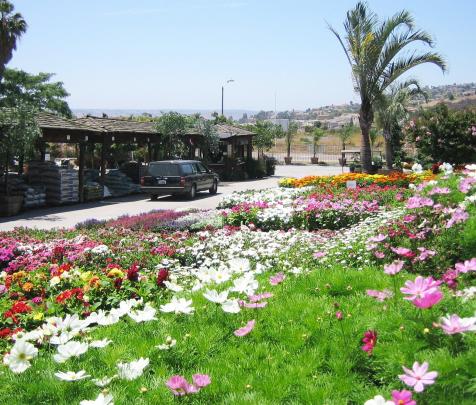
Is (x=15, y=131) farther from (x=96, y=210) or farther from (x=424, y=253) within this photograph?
(x=424, y=253)

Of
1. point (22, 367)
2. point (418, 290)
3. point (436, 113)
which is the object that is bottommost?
point (22, 367)

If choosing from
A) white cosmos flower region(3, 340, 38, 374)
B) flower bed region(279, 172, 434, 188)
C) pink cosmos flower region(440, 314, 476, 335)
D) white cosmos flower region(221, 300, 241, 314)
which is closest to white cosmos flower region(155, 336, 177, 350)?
white cosmos flower region(221, 300, 241, 314)

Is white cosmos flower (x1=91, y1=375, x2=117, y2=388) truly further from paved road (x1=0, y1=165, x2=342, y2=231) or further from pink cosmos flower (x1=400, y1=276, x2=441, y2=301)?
paved road (x1=0, y1=165, x2=342, y2=231)

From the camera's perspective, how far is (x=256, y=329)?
3.51m

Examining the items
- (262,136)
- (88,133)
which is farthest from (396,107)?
(88,133)

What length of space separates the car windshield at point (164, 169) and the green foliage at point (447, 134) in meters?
10.3

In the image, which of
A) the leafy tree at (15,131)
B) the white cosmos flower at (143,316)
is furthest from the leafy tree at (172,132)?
the white cosmos flower at (143,316)

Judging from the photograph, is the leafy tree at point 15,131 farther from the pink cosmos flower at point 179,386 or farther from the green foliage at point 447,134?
the pink cosmos flower at point 179,386

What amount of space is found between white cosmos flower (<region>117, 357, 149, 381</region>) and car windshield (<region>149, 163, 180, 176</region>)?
2004 centimetres

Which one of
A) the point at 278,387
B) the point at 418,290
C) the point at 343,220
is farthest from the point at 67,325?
the point at 343,220

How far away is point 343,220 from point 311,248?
10.8 ft

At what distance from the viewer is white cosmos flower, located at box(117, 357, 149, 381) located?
2.85 m

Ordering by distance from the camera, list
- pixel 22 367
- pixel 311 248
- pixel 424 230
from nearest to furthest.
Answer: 1. pixel 22 367
2. pixel 424 230
3. pixel 311 248

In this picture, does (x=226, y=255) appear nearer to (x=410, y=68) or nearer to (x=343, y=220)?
(x=343, y=220)
